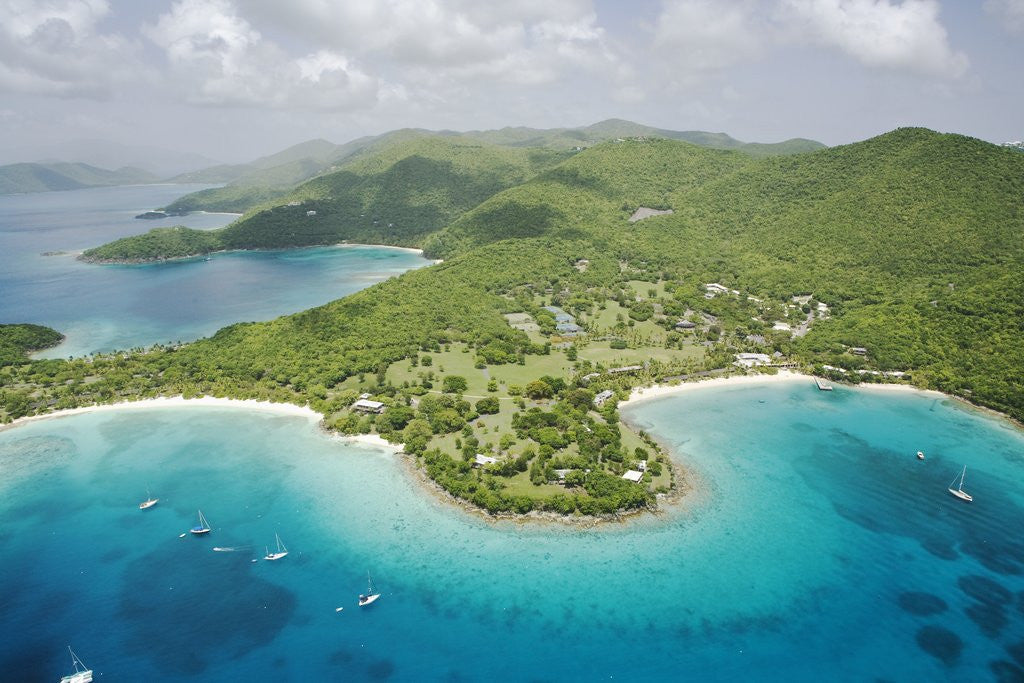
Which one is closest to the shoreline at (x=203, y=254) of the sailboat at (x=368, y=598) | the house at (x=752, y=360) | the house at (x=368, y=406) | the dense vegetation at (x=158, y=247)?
the dense vegetation at (x=158, y=247)

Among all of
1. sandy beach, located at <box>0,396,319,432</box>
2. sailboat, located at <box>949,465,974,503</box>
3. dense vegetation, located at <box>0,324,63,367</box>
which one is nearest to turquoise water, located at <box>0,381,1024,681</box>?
sailboat, located at <box>949,465,974,503</box>

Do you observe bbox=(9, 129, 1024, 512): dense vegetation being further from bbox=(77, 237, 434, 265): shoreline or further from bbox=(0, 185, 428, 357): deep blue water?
bbox=(77, 237, 434, 265): shoreline

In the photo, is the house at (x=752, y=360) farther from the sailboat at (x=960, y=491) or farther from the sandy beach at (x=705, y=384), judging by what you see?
the sailboat at (x=960, y=491)

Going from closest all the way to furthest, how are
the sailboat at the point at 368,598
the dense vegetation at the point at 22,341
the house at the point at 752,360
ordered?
the sailboat at the point at 368,598 < the house at the point at 752,360 < the dense vegetation at the point at 22,341

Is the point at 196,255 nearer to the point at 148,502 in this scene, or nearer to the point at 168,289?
the point at 168,289

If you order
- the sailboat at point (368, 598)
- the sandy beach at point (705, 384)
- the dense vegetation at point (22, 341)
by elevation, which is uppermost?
the sandy beach at point (705, 384)
